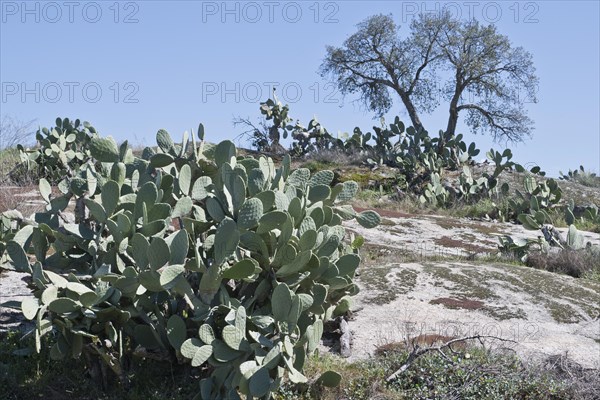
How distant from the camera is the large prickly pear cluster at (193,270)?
412 cm

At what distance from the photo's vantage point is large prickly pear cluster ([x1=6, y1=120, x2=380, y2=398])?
4125mm

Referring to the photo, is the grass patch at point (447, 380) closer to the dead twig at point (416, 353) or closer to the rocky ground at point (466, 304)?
the dead twig at point (416, 353)

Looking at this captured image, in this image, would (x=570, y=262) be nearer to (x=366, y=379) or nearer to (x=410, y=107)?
(x=366, y=379)

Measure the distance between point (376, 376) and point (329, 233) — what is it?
0.95 m

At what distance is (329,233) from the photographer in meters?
4.92

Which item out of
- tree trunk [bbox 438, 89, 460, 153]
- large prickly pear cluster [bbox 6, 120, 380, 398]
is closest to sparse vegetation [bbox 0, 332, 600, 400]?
large prickly pear cluster [bbox 6, 120, 380, 398]

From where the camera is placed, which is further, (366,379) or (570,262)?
(570,262)

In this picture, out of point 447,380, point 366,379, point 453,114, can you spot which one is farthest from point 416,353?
point 453,114

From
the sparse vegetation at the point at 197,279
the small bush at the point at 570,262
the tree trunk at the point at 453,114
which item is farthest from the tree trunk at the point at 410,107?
the sparse vegetation at the point at 197,279

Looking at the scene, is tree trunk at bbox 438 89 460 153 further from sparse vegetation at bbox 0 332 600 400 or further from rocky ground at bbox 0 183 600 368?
sparse vegetation at bbox 0 332 600 400

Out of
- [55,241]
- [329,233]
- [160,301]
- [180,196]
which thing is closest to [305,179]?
[329,233]

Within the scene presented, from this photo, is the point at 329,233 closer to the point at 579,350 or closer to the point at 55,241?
the point at 55,241

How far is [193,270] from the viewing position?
14.0 feet

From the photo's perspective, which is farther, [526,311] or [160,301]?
[526,311]
